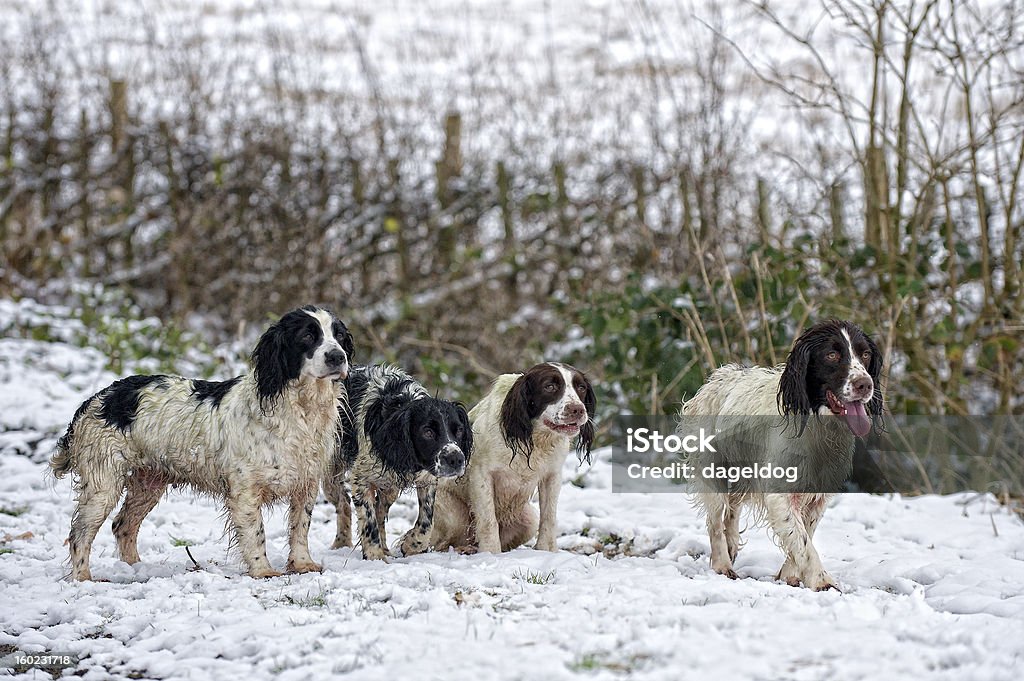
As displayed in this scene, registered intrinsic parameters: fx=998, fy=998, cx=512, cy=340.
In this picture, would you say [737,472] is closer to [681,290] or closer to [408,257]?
[681,290]

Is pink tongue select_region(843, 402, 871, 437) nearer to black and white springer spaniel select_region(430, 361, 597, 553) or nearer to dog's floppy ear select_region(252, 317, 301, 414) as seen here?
black and white springer spaniel select_region(430, 361, 597, 553)

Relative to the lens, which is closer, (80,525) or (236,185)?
(80,525)

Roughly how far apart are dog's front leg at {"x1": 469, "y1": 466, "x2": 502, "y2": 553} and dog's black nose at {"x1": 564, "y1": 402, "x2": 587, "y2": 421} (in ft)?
1.84

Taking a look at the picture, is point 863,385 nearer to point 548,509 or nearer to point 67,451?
point 548,509

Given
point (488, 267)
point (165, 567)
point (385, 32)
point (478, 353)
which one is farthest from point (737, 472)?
point (385, 32)

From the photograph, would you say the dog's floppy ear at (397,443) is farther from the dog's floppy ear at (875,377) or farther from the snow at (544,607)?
the dog's floppy ear at (875,377)

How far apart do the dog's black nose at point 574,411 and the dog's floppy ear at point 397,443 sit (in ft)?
2.66

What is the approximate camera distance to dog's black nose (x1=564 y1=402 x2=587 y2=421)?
516 cm

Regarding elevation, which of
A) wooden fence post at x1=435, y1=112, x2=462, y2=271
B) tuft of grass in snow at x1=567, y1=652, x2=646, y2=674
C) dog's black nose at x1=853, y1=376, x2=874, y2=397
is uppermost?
wooden fence post at x1=435, y1=112, x2=462, y2=271

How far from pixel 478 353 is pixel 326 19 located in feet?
22.3

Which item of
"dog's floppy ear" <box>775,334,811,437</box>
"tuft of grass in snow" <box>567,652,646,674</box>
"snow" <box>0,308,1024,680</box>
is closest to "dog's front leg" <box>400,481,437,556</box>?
"snow" <box>0,308,1024,680</box>

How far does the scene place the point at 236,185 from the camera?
12648 millimetres

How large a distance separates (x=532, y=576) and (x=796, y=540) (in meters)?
1.24

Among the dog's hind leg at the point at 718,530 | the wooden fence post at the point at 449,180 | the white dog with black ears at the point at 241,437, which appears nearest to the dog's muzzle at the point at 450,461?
the white dog with black ears at the point at 241,437
